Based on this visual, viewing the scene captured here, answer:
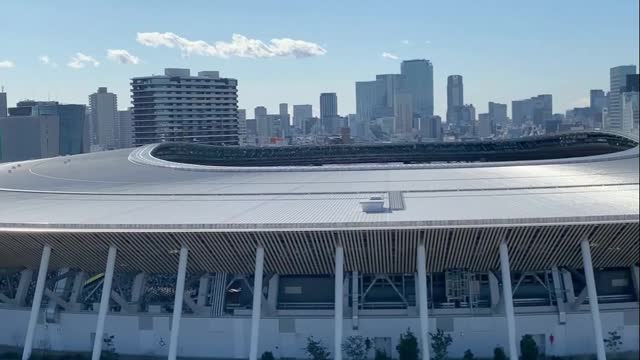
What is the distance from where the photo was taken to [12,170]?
1957 inches

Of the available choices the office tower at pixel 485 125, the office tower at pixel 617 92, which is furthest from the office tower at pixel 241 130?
the office tower at pixel 617 92

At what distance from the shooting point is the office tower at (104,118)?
179 meters

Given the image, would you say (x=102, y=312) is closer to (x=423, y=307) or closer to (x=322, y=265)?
(x=322, y=265)

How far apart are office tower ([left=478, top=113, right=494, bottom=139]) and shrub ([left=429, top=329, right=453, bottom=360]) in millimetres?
147421

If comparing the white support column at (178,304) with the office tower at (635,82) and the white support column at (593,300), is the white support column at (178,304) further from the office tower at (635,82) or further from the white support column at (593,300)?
the office tower at (635,82)

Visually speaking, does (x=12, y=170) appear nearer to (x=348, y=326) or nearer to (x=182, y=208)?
(x=182, y=208)

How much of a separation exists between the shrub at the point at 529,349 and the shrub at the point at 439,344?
2.63 meters

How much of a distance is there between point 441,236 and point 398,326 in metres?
5.12

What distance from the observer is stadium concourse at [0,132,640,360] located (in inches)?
1056

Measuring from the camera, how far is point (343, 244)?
27.5 meters

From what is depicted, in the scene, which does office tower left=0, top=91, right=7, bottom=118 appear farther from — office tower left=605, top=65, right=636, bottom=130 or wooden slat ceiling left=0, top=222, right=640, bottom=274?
wooden slat ceiling left=0, top=222, right=640, bottom=274

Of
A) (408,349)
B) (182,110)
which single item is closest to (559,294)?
(408,349)

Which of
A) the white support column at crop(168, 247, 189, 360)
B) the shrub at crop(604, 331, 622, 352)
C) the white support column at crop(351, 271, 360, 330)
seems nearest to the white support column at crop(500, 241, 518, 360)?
the shrub at crop(604, 331, 622, 352)

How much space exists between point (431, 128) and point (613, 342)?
156858mm
